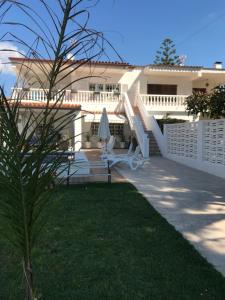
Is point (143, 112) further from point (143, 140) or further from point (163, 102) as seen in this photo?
point (143, 140)

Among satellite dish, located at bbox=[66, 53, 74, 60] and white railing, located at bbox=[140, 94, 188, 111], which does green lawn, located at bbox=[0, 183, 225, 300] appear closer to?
satellite dish, located at bbox=[66, 53, 74, 60]

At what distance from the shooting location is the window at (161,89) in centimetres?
3170

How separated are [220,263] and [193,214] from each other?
278 cm

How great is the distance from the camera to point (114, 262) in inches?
200

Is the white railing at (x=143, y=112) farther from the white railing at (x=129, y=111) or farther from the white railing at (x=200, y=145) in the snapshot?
the white railing at (x=200, y=145)

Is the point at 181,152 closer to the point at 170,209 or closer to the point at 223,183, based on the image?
the point at 223,183

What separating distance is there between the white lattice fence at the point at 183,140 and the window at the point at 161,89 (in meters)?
11.2

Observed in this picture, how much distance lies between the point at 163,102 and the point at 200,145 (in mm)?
12780

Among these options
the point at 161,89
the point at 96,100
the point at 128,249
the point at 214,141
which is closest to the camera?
the point at 128,249

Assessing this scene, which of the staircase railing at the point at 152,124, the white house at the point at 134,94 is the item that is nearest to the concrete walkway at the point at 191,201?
the staircase railing at the point at 152,124

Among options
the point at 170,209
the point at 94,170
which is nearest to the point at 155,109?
the point at 94,170

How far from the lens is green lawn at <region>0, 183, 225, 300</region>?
4246 mm

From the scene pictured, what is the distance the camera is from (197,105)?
17.2m

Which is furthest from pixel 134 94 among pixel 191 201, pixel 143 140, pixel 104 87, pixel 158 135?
pixel 191 201
